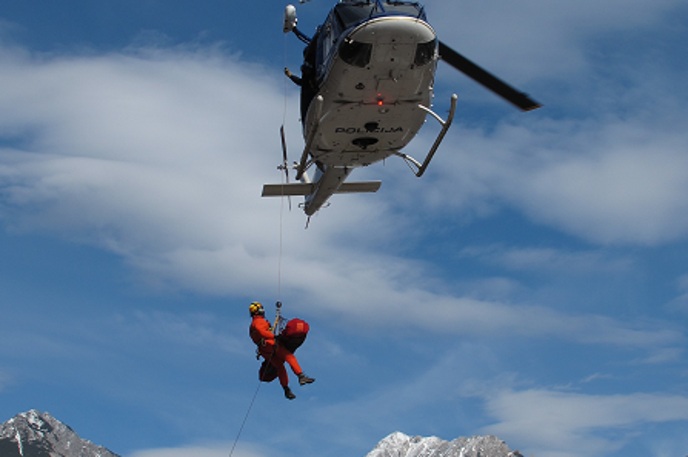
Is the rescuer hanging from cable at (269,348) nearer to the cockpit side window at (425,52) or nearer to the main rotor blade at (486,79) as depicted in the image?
the cockpit side window at (425,52)

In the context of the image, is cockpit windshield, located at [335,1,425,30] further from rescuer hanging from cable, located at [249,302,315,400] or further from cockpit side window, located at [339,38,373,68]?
rescuer hanging from cable, located at [249,302,315,400]

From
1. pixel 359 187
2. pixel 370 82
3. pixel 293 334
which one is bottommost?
pixel 293 334

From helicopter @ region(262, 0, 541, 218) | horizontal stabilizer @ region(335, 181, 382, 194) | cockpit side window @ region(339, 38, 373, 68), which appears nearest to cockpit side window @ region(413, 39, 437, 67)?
helicopter @ region(262, 0, 541, 218)

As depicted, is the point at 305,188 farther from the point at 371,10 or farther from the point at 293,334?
the point at 371,10

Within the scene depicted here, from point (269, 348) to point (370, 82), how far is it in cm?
778

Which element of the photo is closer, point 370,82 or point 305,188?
point 370,82

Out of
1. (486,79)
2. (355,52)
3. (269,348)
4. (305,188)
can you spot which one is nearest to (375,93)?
(355,52)

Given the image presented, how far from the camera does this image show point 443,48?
77.5 ft

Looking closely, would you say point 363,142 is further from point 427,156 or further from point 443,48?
point 443,48

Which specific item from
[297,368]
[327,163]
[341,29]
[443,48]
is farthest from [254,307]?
[443,48]

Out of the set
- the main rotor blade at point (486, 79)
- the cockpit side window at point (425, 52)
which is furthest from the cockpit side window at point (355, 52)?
the main rotor blade at point (486, 79)

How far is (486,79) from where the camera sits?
23.8 m

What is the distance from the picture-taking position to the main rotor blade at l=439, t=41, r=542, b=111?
23.4m

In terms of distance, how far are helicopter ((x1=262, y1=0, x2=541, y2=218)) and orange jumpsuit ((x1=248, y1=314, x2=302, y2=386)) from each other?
518 centimetres
